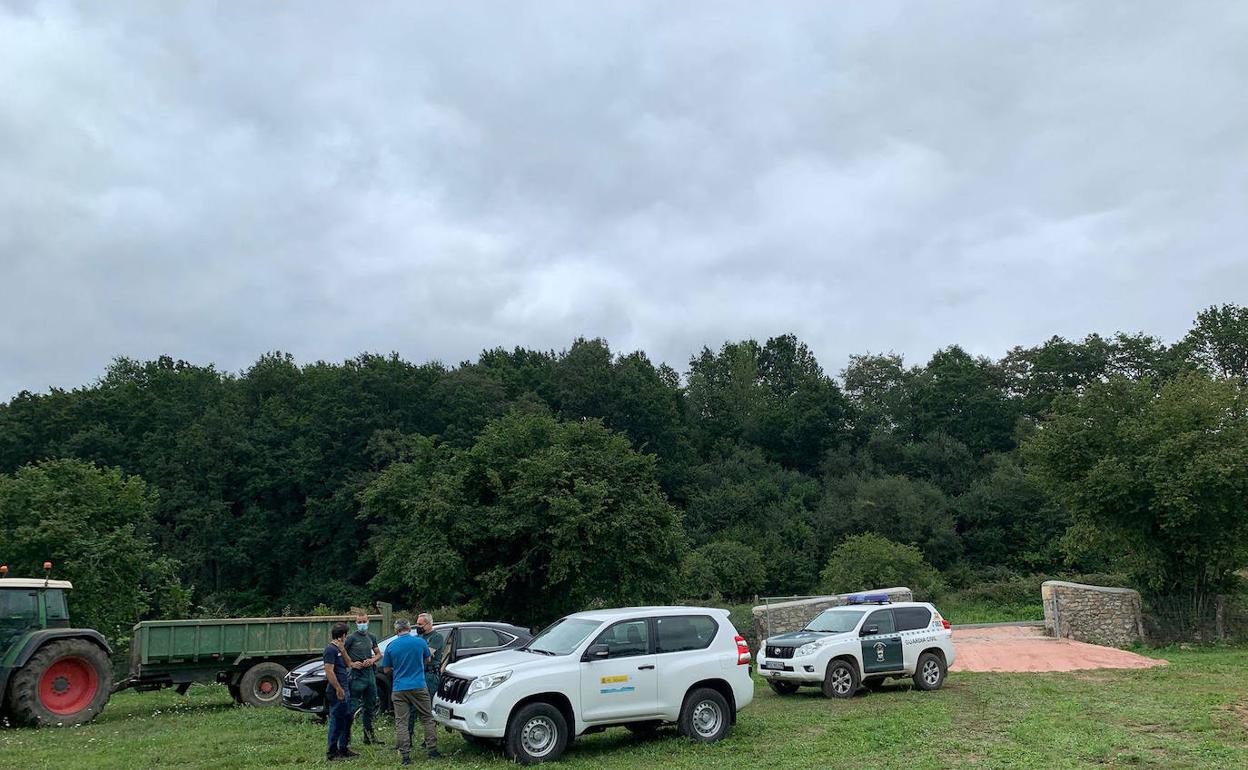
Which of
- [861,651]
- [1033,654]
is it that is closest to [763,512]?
[1033,654]

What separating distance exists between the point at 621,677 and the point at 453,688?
6.49ft

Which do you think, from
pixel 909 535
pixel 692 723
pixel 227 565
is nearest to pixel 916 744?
pixel 692 723

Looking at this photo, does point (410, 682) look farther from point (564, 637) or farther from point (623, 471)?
point (623, 471)

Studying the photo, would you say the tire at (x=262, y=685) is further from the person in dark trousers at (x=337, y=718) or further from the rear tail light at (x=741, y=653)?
the rear tail light at (x=741, y=653)

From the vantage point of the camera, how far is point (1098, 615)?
23.5 meters

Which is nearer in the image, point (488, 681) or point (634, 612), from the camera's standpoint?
point (488, 681)

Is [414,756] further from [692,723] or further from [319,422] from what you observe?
[319,422]

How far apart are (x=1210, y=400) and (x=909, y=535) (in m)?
30.8

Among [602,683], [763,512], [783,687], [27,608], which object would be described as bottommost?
[783,687]

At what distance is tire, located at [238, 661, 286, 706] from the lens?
17.0 metres

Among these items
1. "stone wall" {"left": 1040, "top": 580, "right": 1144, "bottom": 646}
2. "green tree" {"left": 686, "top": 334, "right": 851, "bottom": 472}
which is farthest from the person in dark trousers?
"green tree" {"left": 686, "top": 334, "right": 851, "bottom": 472}

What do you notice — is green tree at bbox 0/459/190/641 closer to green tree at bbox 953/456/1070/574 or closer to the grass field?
the grass field

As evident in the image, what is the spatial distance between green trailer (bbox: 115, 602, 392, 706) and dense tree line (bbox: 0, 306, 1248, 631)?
8.16 m

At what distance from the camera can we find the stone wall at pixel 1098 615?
23.3m
